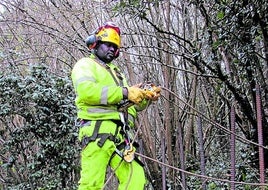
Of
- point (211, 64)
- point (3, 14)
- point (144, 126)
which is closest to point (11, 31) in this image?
point (3, 14)

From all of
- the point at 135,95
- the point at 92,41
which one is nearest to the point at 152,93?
the point at 135,95

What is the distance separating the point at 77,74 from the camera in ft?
11.4

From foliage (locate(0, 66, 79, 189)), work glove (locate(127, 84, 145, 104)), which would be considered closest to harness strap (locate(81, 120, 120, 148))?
work glove (locate(127, 84, 145, 104))

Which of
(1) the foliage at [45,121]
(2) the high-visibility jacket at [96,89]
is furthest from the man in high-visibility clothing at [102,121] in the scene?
(1) the foliage at [45,121]

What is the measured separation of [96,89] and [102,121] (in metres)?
0.27

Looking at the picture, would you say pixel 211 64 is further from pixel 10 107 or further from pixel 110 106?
pixel 10 107

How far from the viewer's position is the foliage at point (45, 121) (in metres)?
6.24

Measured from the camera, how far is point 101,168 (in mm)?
3455

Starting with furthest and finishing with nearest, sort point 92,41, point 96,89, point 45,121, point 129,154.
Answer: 1. point 45,121
2. point 92,41
3. point 129,154
4. point 96,89

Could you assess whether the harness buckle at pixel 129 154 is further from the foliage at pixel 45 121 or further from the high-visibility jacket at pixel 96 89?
the foliage at pixel 45 121

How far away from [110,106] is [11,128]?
3.70 meters

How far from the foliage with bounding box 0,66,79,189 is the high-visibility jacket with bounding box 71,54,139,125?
8.79 feet

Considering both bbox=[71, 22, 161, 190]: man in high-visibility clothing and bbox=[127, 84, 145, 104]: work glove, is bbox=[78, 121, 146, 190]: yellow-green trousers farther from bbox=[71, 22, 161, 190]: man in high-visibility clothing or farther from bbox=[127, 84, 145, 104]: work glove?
bbox=[127, 84, 145, 104]: work glove

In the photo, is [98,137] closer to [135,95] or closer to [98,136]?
[98,136]
